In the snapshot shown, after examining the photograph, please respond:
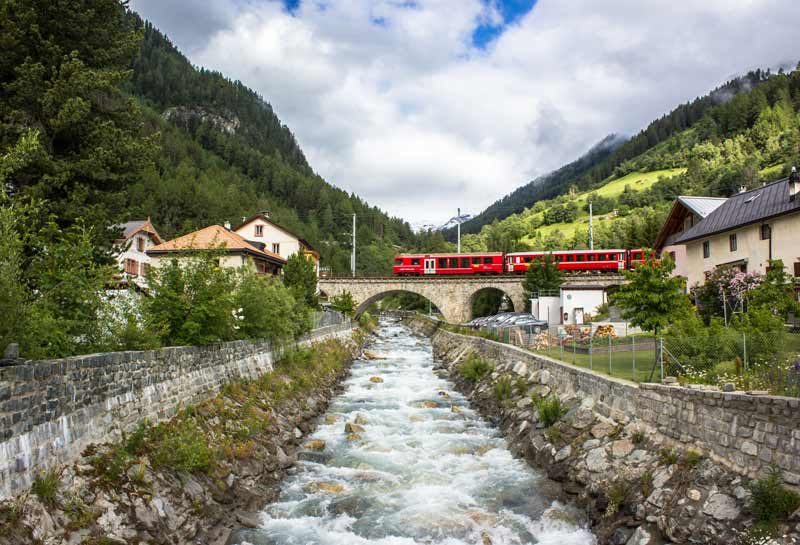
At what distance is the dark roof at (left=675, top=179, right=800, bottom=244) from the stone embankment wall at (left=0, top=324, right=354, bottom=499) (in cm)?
2791

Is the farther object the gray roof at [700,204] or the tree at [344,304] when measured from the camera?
the tree at [344,304]

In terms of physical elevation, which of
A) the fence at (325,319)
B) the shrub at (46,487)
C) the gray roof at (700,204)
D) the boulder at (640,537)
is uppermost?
the gray roof at (700,204)

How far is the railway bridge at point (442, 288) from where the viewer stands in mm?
56625

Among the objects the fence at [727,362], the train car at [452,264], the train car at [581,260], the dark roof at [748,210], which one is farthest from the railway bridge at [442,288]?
the fence at [727,362]

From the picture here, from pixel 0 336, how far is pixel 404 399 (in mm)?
17905

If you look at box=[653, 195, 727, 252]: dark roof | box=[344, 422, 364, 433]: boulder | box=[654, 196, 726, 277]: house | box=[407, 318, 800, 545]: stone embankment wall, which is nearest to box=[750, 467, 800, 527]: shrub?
box=[407, 318, 800, 545]: stone embankment wall

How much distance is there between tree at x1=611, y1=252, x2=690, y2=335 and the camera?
18.1 meters

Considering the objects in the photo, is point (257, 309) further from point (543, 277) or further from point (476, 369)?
point (543, 277)

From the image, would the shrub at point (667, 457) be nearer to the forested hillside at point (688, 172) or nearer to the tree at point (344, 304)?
the tree at point (344, 304)

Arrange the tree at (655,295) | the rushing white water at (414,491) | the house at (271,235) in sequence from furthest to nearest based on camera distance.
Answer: the house at (271,235)
the tree at (655,295)
the rushing white water at (414,491)

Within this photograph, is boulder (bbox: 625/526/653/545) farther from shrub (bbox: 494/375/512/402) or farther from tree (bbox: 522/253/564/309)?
tree (bbox: 522/253/564/309)

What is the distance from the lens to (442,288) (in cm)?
5834

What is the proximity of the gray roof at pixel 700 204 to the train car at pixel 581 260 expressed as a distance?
16.5 meters

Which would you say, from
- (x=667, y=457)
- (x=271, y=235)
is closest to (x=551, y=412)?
(x=667, y=457)
